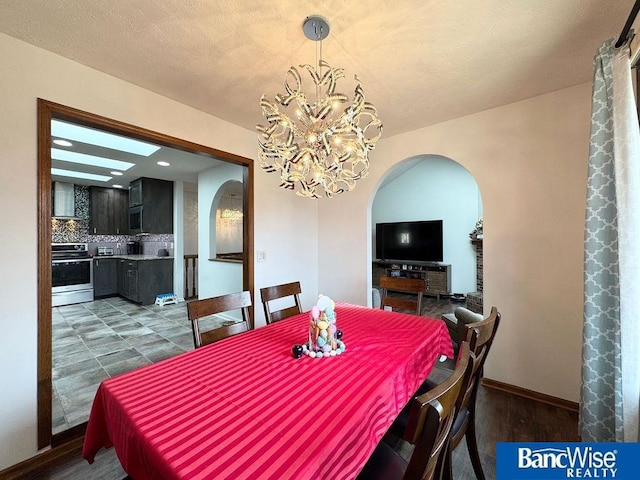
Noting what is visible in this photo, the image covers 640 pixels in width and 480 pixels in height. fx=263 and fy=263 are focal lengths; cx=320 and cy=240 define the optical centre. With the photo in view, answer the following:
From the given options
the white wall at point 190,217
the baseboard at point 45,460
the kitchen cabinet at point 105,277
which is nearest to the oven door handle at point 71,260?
the kitchen cabinet at point 105,277

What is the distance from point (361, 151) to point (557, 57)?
1.52 m

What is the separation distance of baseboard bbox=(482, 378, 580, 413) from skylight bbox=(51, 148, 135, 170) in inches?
217

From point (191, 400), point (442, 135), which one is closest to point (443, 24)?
point (442, 135)

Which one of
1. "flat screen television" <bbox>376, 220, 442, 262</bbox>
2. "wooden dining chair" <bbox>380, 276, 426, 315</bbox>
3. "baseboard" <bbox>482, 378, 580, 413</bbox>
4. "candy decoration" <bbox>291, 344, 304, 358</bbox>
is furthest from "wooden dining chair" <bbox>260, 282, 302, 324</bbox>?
"flat screen television" <bbox>376, 220, 442, 262</bbox>

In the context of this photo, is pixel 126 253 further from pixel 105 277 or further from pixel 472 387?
pixel 472 387

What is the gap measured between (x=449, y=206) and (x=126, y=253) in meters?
7.70

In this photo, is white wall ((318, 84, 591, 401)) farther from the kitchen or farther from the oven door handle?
the oven door handle

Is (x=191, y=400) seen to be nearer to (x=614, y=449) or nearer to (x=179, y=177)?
(x=614, y=449)

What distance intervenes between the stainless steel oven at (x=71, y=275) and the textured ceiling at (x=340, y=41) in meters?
4.87

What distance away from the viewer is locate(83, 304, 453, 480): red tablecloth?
69 centimetres

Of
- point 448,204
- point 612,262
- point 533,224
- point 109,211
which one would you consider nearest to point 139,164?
point 109,211

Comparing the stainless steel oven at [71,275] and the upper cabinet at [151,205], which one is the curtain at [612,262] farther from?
the stainless steel oven at [71,275]

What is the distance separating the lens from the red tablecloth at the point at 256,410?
688mm

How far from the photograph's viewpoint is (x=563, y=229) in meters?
2.10
